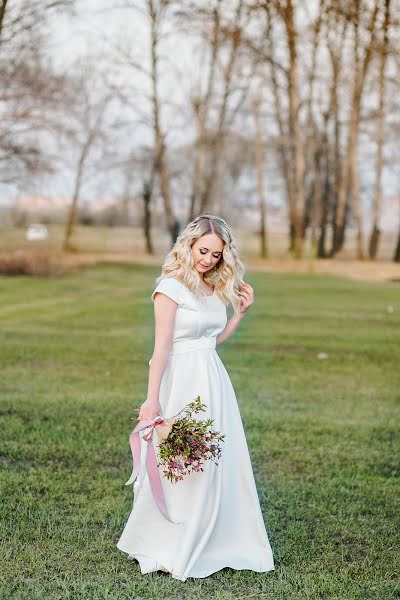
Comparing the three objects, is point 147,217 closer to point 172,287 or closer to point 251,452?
point 251,452

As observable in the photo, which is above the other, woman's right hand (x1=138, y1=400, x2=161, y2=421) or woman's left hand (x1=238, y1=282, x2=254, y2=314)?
woman's left hand (x1=238, y1=282, x2=254, y2=314)

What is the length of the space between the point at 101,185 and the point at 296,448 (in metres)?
35.7

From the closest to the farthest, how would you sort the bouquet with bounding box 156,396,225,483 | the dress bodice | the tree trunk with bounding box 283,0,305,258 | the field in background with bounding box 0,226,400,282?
the bouquet with bounding box 156,396,225,483 < the dress bodice < the field in background with bounding box 0,226,400,282 < the tree trunk with bounding box 283,0,305,258

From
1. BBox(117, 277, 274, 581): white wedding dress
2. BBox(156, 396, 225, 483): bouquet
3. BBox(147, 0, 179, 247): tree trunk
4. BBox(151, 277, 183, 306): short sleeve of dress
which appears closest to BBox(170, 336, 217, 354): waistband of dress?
BBox(117, 277, 274, 581): white wedding dress

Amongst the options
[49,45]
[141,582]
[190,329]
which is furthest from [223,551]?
[49,45]

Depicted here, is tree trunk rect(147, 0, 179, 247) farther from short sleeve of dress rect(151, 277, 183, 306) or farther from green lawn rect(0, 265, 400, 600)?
short sleeve of dress rect(151, 277, 183, 306)

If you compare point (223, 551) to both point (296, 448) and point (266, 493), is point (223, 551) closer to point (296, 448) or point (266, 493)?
point (266, 493)

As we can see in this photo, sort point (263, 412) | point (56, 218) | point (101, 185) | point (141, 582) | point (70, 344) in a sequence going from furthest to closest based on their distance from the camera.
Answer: point (56, 218) → point (101, 185) → point (70, 344) → point (263, 412) → point (141, 582)

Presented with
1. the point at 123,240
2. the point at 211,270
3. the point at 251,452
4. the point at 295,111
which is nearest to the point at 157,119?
the point at 295,111

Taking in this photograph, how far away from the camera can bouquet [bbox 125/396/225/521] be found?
3.89 metres

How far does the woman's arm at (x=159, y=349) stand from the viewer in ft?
13.2

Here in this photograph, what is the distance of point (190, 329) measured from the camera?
417cm

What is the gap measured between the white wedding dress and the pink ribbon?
0.32 ft

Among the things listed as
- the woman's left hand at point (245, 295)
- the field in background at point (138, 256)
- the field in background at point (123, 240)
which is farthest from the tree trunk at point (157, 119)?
the woman's left hand at point (245, 295)
